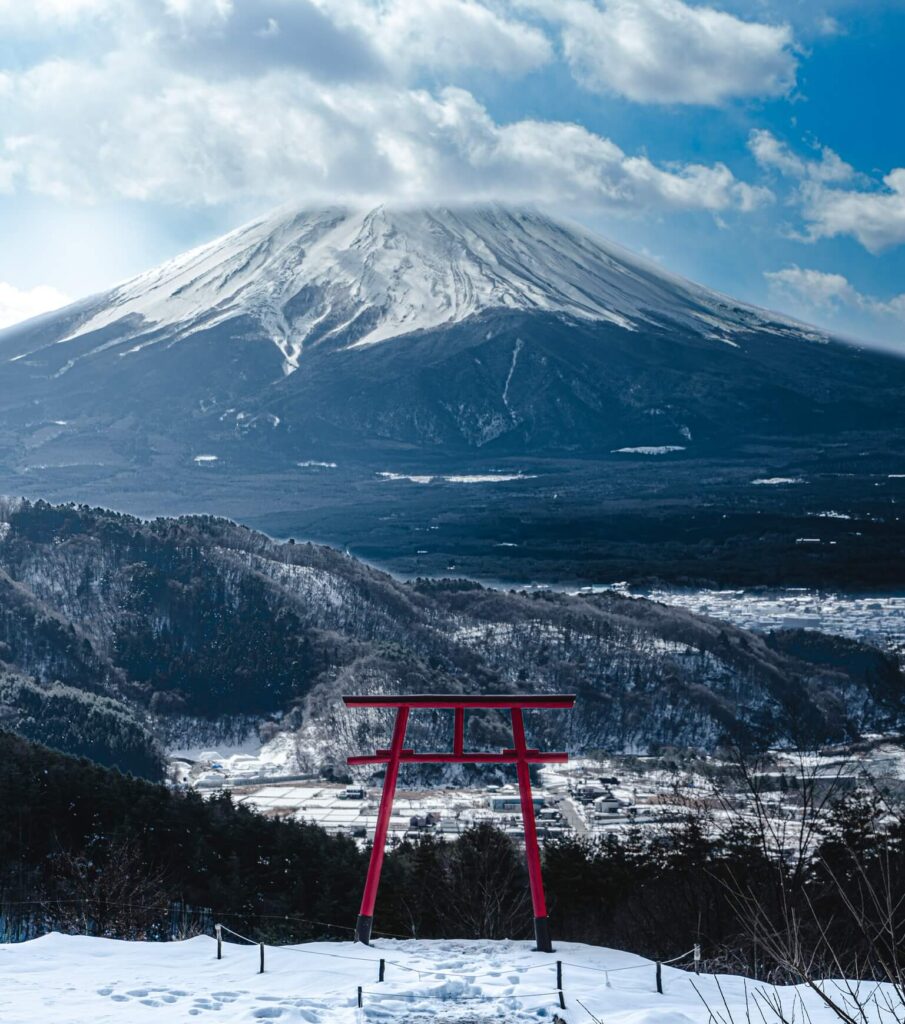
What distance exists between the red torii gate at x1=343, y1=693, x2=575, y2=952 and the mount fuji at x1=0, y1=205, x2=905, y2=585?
438 ft

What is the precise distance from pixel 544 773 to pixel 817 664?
25.1 metres

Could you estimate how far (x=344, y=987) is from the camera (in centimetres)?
888

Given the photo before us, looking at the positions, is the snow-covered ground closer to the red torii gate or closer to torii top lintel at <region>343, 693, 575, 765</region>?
torii top lintel at <region>343, 693, 575, 765</region>

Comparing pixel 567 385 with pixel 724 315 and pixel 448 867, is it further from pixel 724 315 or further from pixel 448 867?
pixel 448 867

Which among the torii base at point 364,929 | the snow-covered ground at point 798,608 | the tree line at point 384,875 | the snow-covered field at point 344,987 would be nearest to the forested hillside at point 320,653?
the snow-covered ground at point 798,608

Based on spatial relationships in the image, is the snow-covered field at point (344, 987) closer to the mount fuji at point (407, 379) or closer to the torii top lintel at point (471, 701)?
the torii top lintel at point (471, 701)

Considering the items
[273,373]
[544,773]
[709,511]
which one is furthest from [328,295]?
[544,773]

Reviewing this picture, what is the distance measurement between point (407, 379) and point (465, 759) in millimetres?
166422

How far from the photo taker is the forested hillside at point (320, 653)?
2117 inches

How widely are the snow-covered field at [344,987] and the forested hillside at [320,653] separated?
3790 cm

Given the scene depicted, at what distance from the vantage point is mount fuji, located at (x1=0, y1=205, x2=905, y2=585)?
157 meters

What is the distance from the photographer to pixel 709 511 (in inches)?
4478

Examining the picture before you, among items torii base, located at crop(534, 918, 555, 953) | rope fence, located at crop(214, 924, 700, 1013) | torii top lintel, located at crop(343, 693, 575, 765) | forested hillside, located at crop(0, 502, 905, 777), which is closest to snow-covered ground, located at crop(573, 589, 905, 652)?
forested hillside, located at crop(0, 502, 905, 777)

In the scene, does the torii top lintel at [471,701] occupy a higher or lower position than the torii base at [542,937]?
higher
